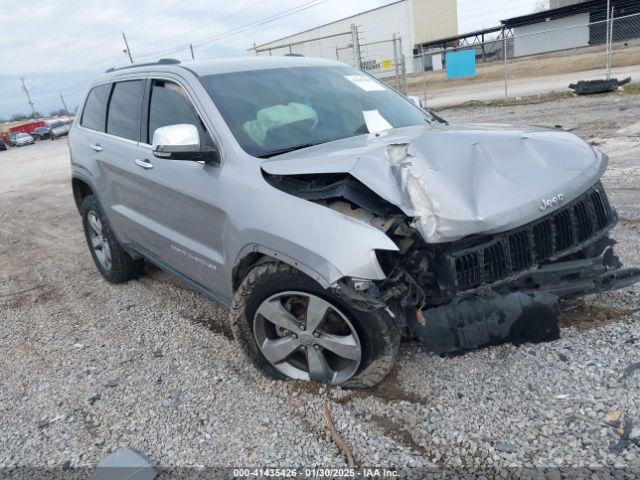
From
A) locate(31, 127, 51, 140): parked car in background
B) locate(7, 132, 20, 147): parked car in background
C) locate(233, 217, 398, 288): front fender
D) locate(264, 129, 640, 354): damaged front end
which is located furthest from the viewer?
locate(31, 127, 51, 140): parked car in background

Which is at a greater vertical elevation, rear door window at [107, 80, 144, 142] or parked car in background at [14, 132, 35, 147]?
rear door window at [107, 80, 144, 142]

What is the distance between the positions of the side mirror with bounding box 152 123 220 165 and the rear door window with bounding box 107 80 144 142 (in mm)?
1070

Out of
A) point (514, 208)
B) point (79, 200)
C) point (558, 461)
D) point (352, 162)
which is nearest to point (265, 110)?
point (352, 162)

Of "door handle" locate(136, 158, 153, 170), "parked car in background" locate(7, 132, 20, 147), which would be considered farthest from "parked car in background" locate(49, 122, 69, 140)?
"door handle" locate(136, 158, 153, 170)

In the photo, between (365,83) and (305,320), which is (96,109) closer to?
(365,83)

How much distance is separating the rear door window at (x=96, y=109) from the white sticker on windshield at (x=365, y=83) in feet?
7.22

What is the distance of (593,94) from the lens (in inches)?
552

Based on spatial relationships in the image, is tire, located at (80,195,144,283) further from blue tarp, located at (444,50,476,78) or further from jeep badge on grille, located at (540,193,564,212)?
blue tarp, located at (444,50,476,78)

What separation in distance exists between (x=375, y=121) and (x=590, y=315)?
186cm

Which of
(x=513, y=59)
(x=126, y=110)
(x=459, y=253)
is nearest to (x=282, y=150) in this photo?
(x=459, y=253)

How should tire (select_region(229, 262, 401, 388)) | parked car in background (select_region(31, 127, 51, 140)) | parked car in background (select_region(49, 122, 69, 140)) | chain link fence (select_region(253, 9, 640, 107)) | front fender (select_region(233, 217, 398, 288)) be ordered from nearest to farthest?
front fender (select_region(233, 217, 398, 288)), tire (select_region(229, 262, 401, 388)), chain link fence (select_region(253, 9, 640, 107)), parked car in background (select_region(49, 122, 69, 140)), parked car in background (select_region(31, 127, 51, 140))

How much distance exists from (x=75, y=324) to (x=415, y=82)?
32.5 metres

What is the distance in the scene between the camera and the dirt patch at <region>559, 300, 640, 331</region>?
9.87ft

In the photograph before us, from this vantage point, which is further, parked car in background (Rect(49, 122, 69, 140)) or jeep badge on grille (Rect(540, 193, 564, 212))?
parked car in background (Rect(49, 122, 69, 140))
